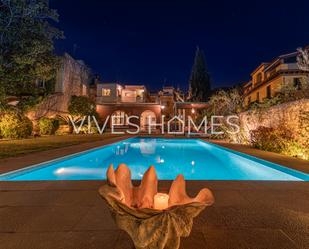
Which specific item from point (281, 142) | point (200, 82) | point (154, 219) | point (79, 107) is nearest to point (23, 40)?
point (154, 219)

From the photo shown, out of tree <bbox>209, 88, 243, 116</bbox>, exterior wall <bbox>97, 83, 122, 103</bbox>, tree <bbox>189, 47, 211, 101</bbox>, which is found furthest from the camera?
tree <bbox>189, 47, 211, 101</bbox>

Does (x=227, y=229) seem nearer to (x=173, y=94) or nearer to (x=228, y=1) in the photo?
(x=173, y=94)

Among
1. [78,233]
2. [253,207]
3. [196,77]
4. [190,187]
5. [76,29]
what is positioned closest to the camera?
[78,233]

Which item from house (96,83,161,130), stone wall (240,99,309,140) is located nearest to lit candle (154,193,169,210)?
stone wall (240,99,309,140)

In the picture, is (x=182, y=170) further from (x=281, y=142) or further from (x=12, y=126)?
(x=12, y=126)

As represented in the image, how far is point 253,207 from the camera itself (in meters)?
2.76

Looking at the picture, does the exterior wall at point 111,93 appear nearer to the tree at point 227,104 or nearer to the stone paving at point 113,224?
the tree at point 227,104

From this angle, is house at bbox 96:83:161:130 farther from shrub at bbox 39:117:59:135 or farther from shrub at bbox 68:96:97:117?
shrub at bbox 39:117:59:135

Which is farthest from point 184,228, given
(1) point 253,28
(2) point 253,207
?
(1) point 253,28

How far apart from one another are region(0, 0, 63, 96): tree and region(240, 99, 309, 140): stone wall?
371 inches

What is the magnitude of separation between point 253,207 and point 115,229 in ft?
5.71

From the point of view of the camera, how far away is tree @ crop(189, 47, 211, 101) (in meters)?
31.9

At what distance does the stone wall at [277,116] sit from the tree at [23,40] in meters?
9.43

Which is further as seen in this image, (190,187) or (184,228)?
(190,187)
